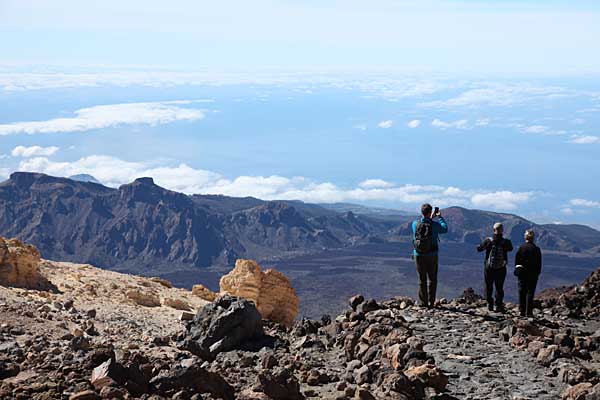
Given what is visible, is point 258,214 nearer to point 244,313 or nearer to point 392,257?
Result: point 392,257

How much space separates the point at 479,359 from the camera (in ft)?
36.3

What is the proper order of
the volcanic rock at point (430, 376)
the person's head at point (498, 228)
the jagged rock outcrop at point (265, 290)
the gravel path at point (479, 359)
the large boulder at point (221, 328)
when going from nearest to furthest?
Result: the volcanic rock at point (430, 376), the gravel path at point (479, 359), the large boulder at point (221, 328), the person's head at point (498, 228), the jagged rock outcrop at point (265, 290)

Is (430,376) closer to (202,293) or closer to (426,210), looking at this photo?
(426,210)

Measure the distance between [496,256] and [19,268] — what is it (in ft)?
37.9

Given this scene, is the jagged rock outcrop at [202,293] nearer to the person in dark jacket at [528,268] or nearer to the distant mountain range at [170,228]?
the person in dark jacket at [528,268]

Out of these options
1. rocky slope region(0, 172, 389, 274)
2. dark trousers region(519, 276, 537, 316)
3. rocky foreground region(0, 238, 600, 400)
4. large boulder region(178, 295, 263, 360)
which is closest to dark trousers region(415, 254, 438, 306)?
rocky foreground region(0, 238, 600, 400)

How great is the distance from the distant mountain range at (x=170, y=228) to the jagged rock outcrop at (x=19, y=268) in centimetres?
7793

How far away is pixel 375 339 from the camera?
38.1ft

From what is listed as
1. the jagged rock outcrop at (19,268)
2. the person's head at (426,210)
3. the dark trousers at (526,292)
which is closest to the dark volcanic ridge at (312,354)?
the dark trousers at (526,292)

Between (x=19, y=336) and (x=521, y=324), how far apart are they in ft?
24.8

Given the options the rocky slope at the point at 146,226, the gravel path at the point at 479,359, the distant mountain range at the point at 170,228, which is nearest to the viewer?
the gravel path at the point at 479,359

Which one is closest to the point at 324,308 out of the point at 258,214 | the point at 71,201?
the point at 258,214

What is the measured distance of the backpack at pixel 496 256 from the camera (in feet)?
44.3

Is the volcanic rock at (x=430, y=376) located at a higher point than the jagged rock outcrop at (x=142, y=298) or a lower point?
higher
